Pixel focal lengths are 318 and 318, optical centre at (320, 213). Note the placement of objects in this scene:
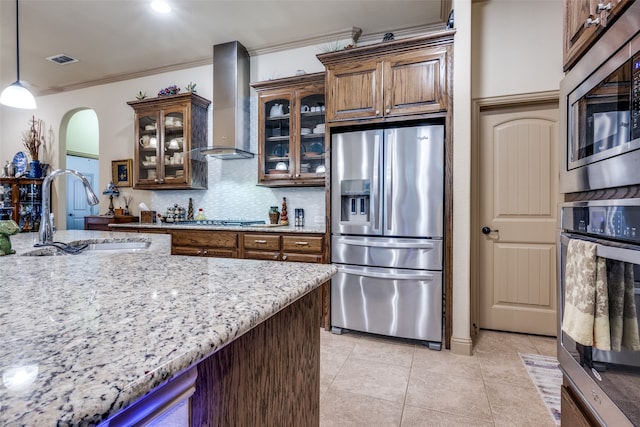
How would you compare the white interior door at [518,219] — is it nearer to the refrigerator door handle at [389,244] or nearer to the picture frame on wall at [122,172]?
the refrigerator door handle at [389,244]

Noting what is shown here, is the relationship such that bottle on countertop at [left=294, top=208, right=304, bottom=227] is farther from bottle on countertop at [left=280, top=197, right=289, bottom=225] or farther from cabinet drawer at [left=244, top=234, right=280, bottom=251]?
cabinet drawer at [left=244, top=234, right=280, bottom=251]

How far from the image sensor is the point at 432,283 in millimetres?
2473

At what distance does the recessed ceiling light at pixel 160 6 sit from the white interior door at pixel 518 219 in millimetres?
3124

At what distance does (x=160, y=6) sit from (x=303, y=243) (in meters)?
2.60

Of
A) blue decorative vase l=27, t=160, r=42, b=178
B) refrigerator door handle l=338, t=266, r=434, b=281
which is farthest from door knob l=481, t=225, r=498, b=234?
blue decorative vase l=27, t=160, r=42, b=178

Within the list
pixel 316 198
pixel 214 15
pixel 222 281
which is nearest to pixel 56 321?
pixel 222 281

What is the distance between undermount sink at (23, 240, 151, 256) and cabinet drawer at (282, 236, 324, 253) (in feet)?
4.04

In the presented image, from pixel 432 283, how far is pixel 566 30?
1.76 m

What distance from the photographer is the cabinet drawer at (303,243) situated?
2898 millimetres

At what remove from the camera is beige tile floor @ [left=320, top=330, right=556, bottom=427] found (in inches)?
66.6

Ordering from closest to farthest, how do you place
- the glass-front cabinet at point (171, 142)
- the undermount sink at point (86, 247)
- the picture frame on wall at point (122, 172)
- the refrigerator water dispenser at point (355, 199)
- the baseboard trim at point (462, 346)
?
the undermount sink at point (86, 247), the baseboard trim at point (462, 346), the refrigerator water dispenser at point (355, 199), the glass-front cabinet at point (171, 142), the picture frame on wall at point (122, 172)

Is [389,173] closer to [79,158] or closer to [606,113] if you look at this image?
[606,113]

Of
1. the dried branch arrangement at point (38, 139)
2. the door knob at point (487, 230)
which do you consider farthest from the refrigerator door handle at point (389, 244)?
the dried branch arrangement at point (38, 139)

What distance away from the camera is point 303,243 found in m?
2.95
